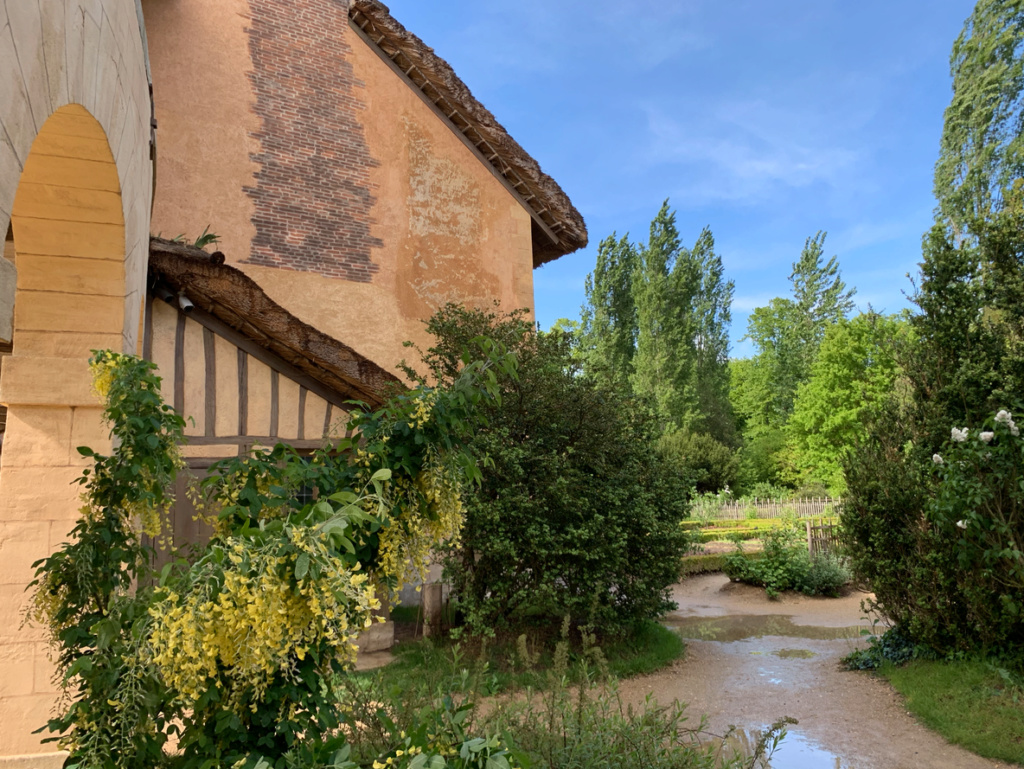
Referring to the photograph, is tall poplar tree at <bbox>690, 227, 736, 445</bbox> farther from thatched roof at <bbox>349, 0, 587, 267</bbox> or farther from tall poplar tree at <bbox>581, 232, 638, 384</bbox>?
thatched roof at <bbox>349, 0, 587, 267</bbox>

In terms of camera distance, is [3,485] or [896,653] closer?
[3,485]

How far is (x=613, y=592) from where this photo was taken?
8.47 metres

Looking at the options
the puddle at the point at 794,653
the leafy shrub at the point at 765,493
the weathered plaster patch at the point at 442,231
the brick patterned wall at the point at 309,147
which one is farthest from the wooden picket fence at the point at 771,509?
the brick patterned wall at the point at 309,147

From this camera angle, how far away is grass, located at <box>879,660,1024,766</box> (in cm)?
518

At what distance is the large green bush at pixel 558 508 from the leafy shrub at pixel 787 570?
17.6 ft

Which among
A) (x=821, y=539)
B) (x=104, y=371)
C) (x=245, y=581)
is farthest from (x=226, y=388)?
(x=821, y=539)

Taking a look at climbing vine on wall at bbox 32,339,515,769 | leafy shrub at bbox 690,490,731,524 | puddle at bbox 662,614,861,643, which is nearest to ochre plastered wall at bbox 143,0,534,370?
puddle at bbox 662,614,861,643

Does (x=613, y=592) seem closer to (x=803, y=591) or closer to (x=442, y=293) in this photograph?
(x=442, y=293)

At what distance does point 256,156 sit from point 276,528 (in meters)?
9.43

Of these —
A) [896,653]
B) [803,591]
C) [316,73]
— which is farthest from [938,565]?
[316,73]

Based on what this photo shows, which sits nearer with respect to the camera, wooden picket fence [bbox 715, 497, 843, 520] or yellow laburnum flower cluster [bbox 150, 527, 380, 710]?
yellow laburnum flower cluster [bbox 150, 527, 380, 710]

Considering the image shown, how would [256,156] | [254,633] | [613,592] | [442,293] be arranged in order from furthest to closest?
[442,293]
[256,156]
[613,592]
[254,633]

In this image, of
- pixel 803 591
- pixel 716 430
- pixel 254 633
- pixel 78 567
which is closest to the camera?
pixel 254 633

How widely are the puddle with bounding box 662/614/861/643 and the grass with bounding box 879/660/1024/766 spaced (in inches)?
117
